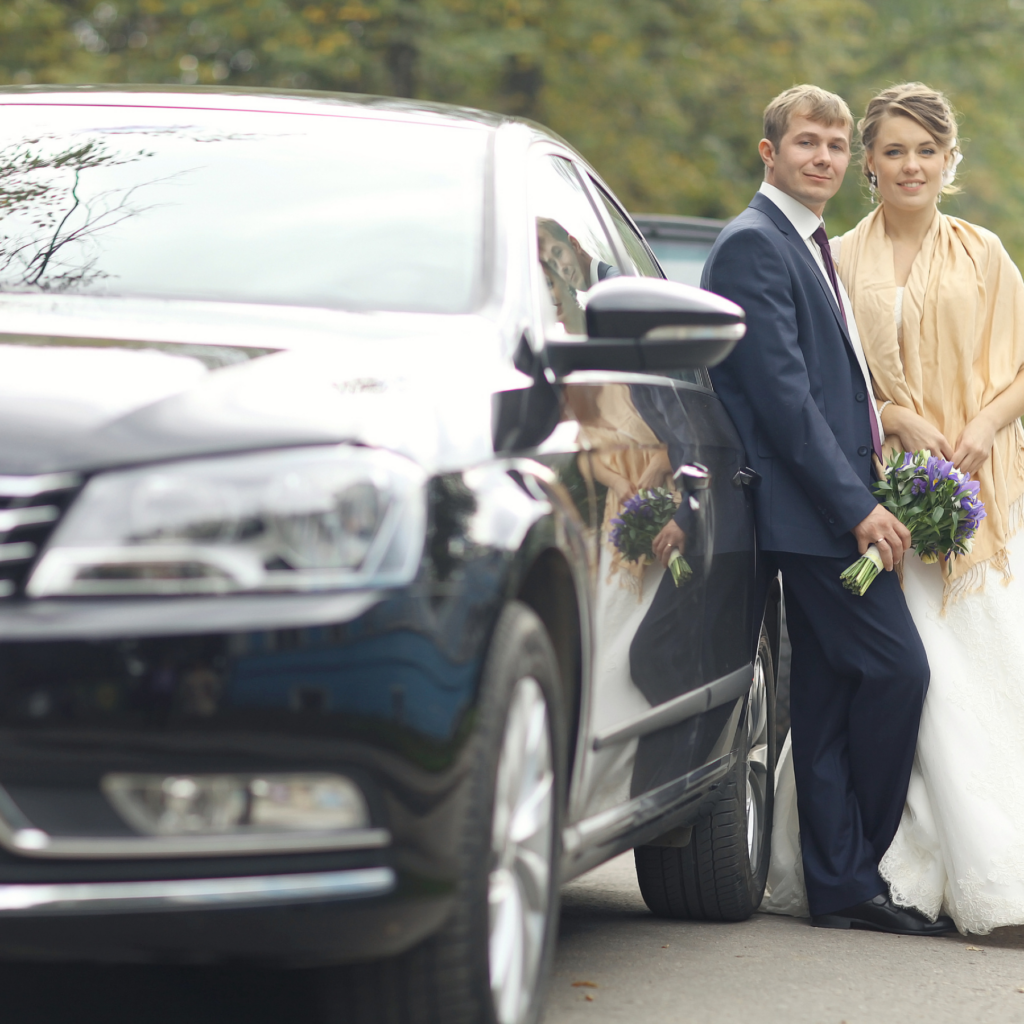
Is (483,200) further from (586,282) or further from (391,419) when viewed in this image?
(391,419)

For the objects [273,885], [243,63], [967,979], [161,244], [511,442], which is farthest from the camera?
[243,63]

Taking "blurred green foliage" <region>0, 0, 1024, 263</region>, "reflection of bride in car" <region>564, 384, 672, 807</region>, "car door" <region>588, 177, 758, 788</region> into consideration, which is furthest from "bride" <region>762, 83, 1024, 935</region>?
"blurred green foliage" <region>0, 0, 1024, 263</region>

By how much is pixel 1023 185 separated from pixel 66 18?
14160 mm

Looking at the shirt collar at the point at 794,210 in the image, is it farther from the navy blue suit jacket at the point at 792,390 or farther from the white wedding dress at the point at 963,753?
the white wedding dress at the point at 963,753

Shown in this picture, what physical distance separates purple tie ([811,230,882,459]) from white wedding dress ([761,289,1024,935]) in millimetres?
179

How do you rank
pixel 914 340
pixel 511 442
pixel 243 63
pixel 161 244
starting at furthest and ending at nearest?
pixel 243 63, pixel 914 340, pixel 161 244, pixel 511 442

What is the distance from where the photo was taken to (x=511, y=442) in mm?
2734

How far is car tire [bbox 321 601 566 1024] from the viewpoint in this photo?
2393 millimetres

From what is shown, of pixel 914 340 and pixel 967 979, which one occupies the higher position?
pixel 914 340

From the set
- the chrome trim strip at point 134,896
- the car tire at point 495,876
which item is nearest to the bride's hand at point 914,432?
the car tire at point 495,876

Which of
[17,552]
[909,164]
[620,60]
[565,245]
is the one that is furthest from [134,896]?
[620,60]

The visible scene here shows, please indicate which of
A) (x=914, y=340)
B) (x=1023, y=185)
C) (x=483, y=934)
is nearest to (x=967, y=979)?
(x=914, y=340)

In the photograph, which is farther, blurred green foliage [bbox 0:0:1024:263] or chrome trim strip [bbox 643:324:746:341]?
blurred green foliage [bbox 0:0:1024:263]

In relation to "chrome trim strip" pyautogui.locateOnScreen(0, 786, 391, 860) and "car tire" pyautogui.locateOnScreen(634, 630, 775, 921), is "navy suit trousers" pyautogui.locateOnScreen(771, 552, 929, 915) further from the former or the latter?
A: "chrome trim strip" pyautogui.locateOnScreen(0, 786, 391, 860)
